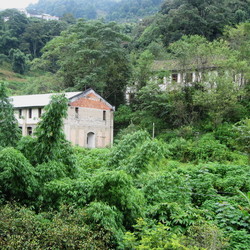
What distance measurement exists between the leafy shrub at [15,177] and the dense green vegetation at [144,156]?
0.09ft

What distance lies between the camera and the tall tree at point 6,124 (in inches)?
418

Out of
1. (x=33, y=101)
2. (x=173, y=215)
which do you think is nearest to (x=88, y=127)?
(x=33, y=101)

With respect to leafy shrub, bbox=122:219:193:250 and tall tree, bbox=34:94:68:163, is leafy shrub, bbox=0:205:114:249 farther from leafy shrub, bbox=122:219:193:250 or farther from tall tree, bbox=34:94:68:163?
tall tree, bbox=34:94:68:163

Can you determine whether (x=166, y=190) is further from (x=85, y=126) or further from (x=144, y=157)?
(x=85, y=126)

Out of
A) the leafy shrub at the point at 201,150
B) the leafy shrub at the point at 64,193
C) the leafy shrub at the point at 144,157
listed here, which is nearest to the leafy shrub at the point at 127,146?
the leafy shrub at the point at 144,157

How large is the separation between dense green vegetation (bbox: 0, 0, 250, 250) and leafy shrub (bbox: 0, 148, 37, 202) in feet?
0.09

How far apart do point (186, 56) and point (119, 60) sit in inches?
350

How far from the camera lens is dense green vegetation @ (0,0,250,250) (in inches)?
303

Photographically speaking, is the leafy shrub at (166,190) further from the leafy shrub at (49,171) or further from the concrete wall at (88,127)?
the concrete wall at (88,127)

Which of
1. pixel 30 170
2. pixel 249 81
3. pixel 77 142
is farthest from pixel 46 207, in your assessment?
pixel 249 81

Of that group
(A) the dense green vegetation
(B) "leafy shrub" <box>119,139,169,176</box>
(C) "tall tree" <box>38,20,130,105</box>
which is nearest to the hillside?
(A) the dense green vegetation

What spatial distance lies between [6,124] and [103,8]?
127m

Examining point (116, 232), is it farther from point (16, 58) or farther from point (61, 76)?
point (16, 58)

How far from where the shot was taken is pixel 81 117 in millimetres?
28391
